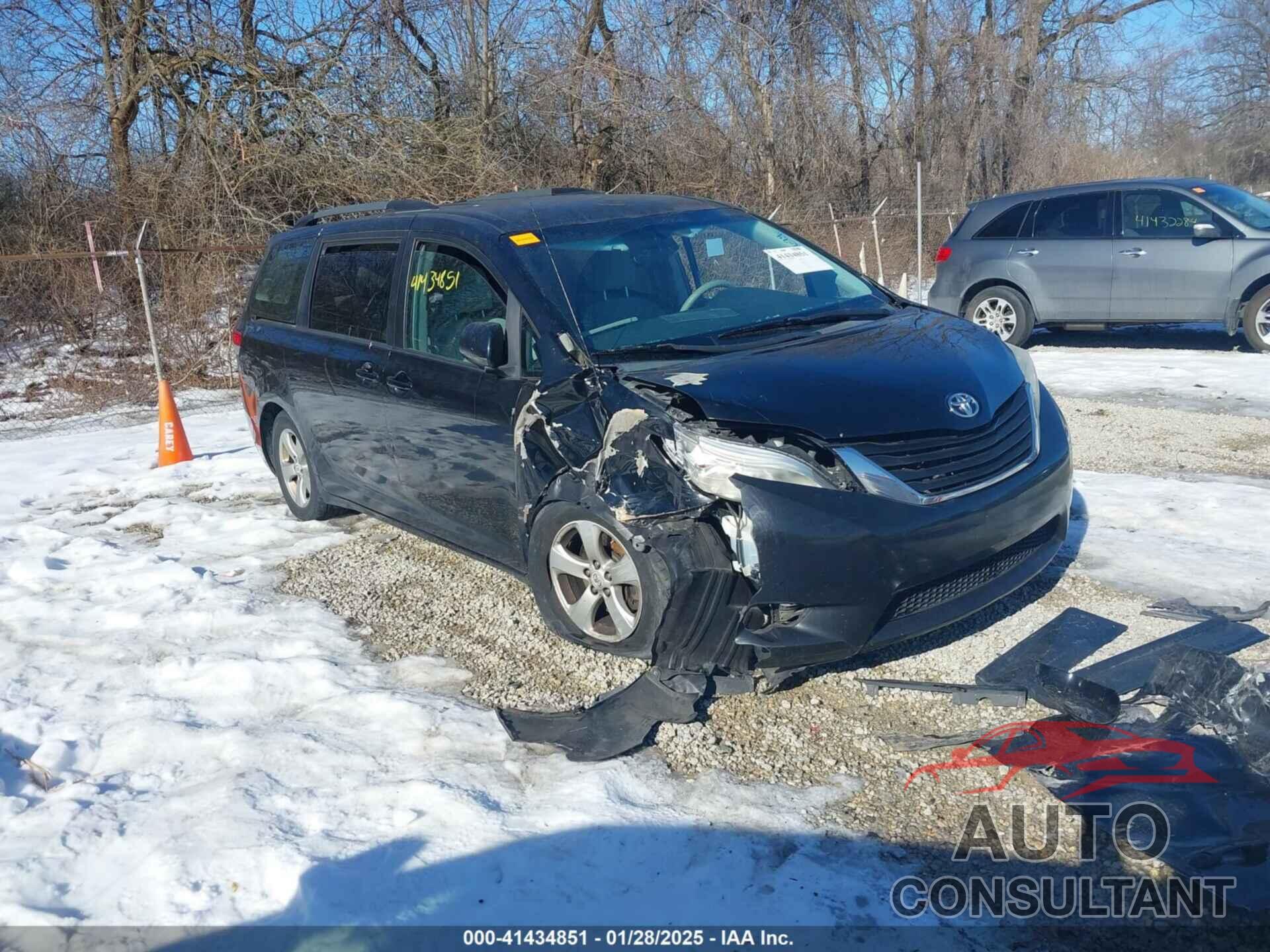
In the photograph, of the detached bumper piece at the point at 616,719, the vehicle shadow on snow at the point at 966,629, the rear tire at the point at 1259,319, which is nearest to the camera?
the detached bumper piece at the point at 616,719

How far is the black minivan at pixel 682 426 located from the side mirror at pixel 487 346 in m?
0.01

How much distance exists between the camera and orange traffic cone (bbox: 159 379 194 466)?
8578 mm

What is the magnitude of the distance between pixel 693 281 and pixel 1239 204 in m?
8.43

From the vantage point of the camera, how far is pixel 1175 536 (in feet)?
17.6

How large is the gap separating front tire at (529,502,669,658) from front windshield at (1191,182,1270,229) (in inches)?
366

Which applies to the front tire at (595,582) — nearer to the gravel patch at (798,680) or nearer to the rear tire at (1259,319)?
the gravel patch at (798,680)

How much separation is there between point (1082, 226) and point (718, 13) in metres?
12.9

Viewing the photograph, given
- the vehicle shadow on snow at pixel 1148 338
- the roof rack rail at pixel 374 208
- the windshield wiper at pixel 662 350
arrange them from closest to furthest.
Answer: the windshield wiper at pixel 662 350
the roof rack rail at pixel 374 208
the vehicle shadow on snow at pixel 1148 338

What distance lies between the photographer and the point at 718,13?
22.0 meters

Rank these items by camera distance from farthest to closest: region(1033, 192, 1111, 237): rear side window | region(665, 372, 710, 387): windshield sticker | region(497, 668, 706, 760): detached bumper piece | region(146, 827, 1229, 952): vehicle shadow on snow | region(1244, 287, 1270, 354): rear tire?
region(1033, 192, 1111, 237): rear side window, region(1244, 287, 1270, 354): rear tire, region(665, 372, 710, 387): windshield sticker, region(497, 668, 706, 760): detached bumper piece, region(146, 827, 1229, 952): vehicle shadow on snow

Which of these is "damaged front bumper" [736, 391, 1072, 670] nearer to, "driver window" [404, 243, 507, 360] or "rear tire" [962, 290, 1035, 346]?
"driver window" [404, 243, 507, 360]

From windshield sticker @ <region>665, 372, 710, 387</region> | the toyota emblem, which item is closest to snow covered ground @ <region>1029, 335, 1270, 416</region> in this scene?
the toyota emblem

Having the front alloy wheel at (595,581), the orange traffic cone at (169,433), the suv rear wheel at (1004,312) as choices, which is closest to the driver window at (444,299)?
the front alloy wheel at (595,581)

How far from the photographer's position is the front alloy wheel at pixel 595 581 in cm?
390
